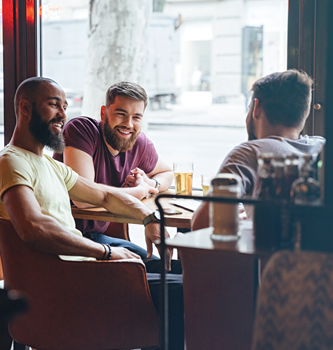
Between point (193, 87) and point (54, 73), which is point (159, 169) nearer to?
point (193, 87)

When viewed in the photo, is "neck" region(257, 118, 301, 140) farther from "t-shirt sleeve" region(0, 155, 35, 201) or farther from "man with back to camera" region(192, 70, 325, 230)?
"t-shirt sleeve" region(0, 155, 35, 201)

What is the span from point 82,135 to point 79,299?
3.29ft

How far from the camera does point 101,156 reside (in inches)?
93.0

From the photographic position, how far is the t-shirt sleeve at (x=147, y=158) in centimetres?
255

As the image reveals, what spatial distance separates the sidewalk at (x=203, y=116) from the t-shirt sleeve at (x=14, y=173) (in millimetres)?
1677

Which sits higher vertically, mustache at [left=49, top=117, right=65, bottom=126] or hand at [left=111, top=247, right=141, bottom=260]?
mustache at [left=49, top=117, right=65, bottom=126]

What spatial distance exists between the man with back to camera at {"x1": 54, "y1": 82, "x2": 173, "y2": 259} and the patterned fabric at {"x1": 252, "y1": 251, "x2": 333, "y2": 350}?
1.33m

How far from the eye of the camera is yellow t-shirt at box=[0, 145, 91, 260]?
1563 millimetres

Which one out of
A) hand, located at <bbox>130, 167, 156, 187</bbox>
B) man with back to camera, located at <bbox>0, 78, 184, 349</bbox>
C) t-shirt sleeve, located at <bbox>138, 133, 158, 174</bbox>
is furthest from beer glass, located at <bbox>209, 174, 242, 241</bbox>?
t-shirt sleeve, located at <bbox>138, 133, 158, 174</bbox>

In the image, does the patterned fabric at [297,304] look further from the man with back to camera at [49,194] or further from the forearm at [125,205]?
the forearm at [125,205]

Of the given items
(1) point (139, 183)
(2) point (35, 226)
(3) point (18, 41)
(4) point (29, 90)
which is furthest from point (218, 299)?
(3) point (18, 41)

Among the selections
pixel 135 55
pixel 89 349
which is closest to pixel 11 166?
pixel 89 349

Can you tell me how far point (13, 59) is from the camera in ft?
9.92

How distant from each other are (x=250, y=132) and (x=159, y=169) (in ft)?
2.95
